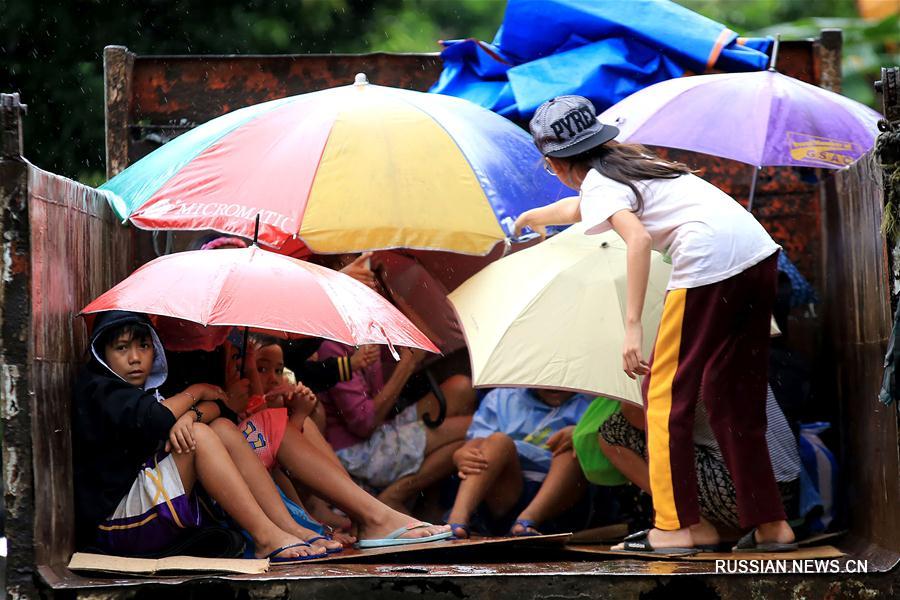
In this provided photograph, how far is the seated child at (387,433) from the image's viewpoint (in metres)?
4.88

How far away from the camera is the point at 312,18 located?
1152 centimetres

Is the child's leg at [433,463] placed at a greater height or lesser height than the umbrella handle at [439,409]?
lesser

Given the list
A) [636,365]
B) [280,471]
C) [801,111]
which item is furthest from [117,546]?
[801,111]

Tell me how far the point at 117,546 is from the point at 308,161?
1.62 metres

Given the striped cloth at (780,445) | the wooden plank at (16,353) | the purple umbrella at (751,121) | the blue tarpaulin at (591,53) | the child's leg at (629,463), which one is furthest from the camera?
the blue tarpaulin at (591,53)

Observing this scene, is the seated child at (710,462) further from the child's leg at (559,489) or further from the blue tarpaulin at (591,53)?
the blue tarpaulin at (591,53)

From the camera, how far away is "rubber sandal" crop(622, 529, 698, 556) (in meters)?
3.83

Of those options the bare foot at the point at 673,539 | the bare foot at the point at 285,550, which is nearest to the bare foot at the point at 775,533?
the bare foot at the point at 673,539

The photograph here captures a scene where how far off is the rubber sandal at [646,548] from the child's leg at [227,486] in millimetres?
1039

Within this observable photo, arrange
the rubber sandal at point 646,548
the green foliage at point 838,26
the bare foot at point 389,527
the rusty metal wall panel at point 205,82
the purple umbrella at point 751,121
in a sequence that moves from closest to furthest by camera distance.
Result: the rubber sandal at point 646,548 < the bare foot at point 389,527 < the purple umbrella at point 751,121 < the rusty metal wall panel at point 205,82 < the green foliage at point 838,26

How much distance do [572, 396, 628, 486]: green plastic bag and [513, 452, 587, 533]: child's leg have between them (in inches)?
5.7

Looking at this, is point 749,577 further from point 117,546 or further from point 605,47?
point 605,47

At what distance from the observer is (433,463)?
498 cm

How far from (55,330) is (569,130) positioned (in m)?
1.79
